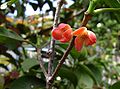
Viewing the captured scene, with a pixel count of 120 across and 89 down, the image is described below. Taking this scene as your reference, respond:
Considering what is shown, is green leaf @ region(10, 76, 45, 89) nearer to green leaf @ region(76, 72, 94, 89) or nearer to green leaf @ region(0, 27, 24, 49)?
green leaf @ region(0, 27, 24, 49)

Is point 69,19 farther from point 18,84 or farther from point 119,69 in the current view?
point 18,84

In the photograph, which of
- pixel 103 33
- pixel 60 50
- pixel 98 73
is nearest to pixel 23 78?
pixel 60 50

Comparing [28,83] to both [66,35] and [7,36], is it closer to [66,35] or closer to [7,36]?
[7,36]

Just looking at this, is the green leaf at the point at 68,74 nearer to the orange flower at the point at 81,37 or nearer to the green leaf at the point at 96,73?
the green leaf at the point at 96,73

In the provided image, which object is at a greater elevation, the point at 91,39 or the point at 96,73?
the point at 91,39

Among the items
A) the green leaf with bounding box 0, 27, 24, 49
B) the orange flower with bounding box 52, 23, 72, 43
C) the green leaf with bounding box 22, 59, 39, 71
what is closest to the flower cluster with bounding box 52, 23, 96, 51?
the orange flower with bounding box 52, 23, 72, 43

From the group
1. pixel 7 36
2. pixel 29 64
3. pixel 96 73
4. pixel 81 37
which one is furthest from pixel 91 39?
pixel 96 73
